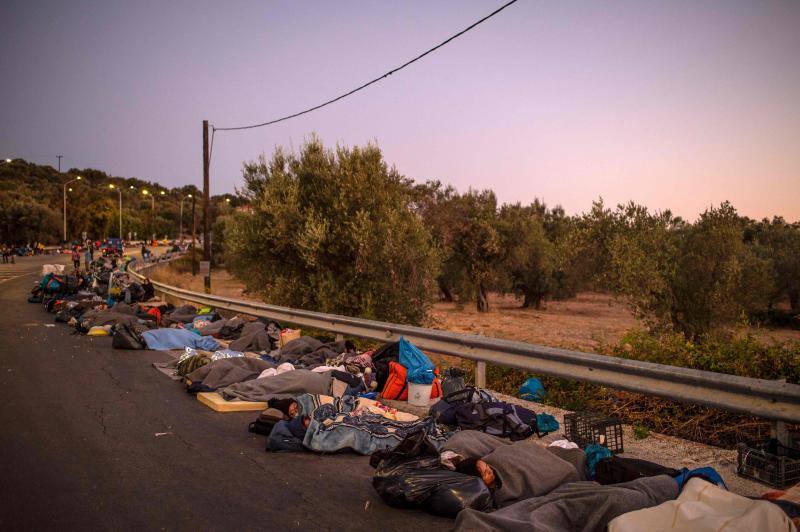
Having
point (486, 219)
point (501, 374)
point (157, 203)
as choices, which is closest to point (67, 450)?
point (501, 374)

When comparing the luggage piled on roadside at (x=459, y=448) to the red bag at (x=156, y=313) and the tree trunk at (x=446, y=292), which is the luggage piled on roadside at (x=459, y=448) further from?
the tree trunk at (x=446, y=292)

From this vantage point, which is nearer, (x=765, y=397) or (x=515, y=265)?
(x=765, y=397)

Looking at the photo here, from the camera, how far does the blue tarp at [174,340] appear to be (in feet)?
40.4

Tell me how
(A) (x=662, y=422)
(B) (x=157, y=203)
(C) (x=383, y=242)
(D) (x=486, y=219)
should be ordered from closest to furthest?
(A) (x=662, y=422)
(C) (x=383, y=242)
(D) (x=486, y=219)
(B) (x=157, y=203)

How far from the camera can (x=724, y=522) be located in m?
3.12

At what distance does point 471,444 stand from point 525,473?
2.17 ft

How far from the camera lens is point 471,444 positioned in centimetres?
500

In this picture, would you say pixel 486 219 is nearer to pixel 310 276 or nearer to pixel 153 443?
pixel 310 276

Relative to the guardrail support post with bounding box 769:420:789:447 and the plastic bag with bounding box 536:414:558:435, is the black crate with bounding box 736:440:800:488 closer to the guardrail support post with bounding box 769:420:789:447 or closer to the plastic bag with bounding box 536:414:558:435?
the guardrail support post with bounding box 769:420:789:447

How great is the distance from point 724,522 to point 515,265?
30837 mm

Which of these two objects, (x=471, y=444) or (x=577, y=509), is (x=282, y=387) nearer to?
(x=471, y=444)

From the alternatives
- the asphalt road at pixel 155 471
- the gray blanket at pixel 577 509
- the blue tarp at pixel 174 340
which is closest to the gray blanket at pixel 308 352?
the asphalt road at pixel 155 471

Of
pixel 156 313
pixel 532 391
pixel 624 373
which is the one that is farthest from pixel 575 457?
pixel 156 313

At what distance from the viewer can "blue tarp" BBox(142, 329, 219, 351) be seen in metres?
12.3
